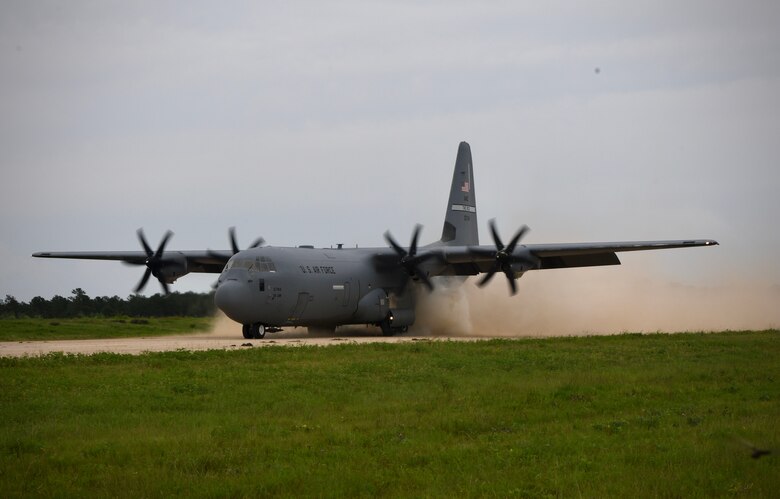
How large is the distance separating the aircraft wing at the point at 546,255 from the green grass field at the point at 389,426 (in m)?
14.3

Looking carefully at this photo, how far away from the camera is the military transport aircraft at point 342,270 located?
3697cm

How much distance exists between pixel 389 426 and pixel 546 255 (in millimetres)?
26341

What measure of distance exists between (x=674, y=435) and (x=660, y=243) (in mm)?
25717

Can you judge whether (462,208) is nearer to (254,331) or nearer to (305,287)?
(305,287)

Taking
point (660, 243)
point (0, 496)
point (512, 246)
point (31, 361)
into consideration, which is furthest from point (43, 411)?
point (660, 243)

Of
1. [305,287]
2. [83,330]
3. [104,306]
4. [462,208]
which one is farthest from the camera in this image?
[104,306]

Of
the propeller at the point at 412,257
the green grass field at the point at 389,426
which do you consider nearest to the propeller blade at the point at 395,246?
the propeller at the point at 412,257

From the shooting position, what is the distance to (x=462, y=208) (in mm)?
50156

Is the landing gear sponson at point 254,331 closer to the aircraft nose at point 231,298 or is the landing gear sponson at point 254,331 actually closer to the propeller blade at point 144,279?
the aircraft nose at point 231,298

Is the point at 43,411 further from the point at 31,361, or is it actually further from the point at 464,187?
the point at 464,187

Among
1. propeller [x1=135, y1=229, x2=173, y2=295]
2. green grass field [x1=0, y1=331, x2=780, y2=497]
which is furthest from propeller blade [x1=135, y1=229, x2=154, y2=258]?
green grass field [x1=0, y1=331, x2=780, y2=497]

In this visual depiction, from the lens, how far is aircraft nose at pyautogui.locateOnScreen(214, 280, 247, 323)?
35.4 m

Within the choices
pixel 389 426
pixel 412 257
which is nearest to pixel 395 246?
pixel 412 257

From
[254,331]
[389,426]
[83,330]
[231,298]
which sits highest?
[231,298]
